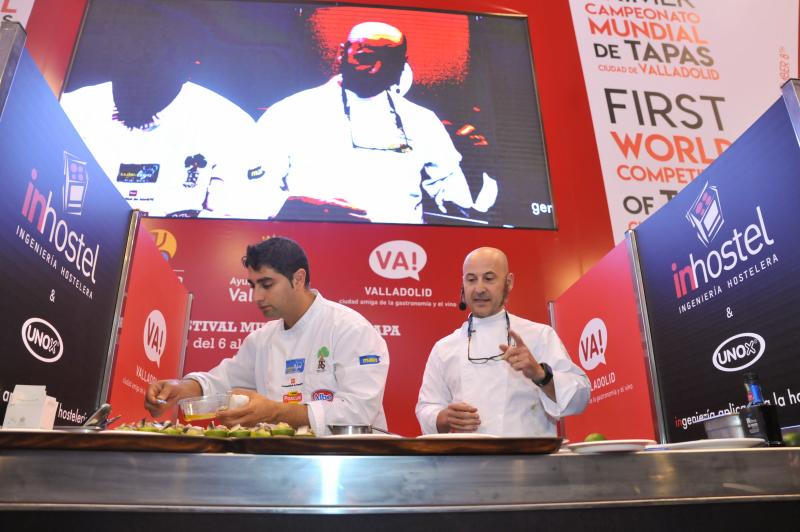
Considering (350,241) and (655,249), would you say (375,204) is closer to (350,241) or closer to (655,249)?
(350,241)

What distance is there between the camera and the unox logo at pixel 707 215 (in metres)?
2.05

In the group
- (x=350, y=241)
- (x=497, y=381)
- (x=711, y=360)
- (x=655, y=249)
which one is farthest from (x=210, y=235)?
(x=711, y=360)

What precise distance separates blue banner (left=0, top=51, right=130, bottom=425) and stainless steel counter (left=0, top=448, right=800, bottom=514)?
1.01 meters

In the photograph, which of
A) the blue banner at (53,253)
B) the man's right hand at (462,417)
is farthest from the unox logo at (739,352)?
the blue banner at (53,253)

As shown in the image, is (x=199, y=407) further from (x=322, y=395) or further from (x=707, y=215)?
(x=707, y=215)

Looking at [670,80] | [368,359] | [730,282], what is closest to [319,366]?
[368,359]

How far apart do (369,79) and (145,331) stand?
242 centimetres

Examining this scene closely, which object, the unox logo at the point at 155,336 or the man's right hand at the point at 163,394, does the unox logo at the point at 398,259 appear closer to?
the unox logo at the point at 155,336

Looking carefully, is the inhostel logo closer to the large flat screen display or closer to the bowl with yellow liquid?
the bowl with yellow liquid

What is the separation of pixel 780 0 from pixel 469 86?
2702 mm

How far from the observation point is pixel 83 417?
2.08 meters

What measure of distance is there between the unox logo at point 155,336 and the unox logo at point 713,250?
221 cm

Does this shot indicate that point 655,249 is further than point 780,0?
No

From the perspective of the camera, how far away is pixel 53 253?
5.89ft
